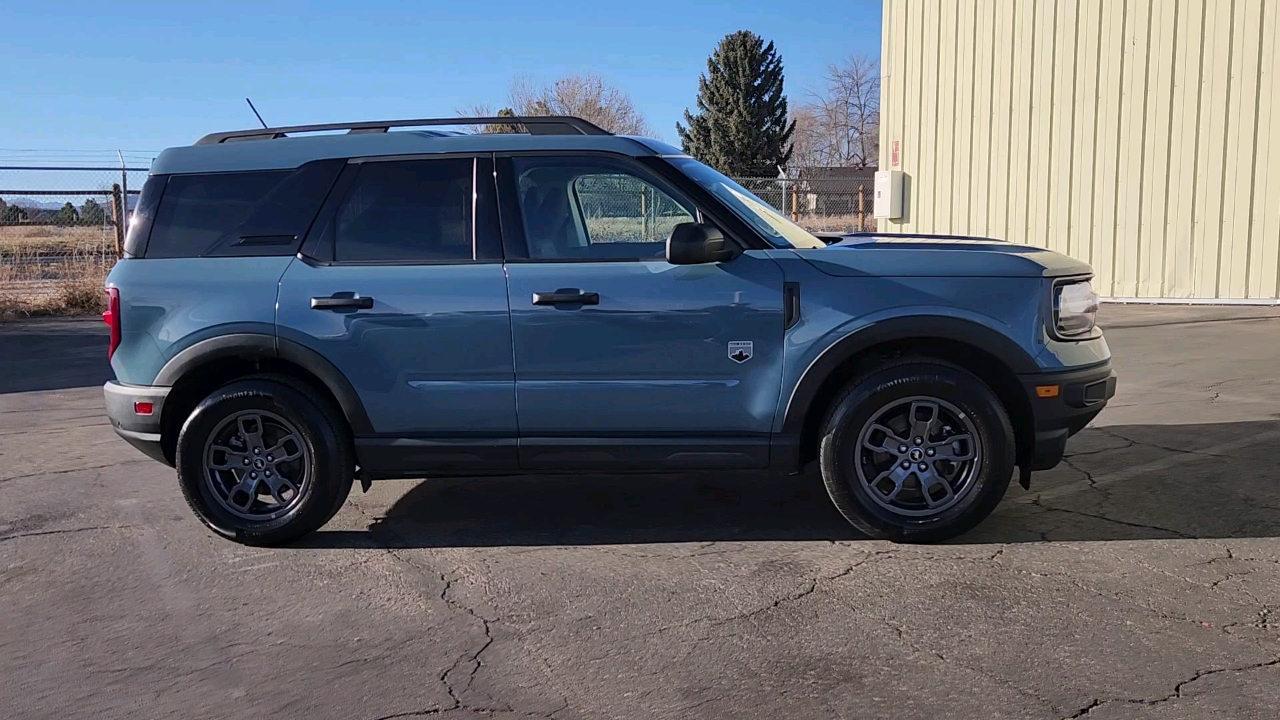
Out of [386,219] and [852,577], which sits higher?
[386,219]

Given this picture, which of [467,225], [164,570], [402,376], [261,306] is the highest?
[467,225]

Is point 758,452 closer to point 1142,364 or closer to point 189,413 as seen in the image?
point 189,413

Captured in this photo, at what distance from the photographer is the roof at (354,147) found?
5.26 meters

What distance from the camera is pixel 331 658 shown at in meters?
3.93

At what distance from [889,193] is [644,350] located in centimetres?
1418

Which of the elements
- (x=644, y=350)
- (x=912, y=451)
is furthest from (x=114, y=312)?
(x=912, y=451)

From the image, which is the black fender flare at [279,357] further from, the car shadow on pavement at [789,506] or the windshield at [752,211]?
the windshield at [752,211]

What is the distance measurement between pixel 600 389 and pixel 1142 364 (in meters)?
7.30

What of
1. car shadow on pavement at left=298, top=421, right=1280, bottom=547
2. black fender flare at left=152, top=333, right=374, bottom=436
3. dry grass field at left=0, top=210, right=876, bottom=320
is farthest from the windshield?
dry grass field at left=0, top=210, right=876, bottom=320

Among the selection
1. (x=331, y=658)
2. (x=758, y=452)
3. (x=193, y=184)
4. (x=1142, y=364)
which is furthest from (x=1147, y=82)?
(x=331, y=658)

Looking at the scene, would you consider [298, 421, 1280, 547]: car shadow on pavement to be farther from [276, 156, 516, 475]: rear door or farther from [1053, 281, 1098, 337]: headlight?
[1053, 281, 1098, 337]: headlight

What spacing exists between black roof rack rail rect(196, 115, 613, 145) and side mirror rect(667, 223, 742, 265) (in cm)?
77

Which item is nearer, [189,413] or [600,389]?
[600,389]

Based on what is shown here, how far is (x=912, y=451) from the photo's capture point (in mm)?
5027
